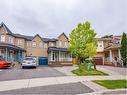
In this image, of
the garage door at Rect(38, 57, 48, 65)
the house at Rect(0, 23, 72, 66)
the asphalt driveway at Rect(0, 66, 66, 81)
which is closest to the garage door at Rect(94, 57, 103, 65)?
the house at Rect(0, 23, 72, 66)

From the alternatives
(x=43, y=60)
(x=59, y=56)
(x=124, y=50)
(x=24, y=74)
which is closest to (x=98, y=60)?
(x=59, y=56)

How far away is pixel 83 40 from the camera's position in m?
28.9

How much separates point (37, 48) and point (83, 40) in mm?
21768

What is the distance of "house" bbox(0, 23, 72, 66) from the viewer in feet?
132

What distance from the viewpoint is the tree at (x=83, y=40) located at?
28.7 m

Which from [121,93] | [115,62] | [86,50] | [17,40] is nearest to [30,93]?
[121,93]

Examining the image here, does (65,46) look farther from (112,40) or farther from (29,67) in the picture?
(29,67)

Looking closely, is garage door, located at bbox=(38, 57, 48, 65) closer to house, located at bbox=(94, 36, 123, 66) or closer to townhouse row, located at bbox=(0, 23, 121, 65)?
townhouse row, located at bbox=(0, 23, 121, 65)

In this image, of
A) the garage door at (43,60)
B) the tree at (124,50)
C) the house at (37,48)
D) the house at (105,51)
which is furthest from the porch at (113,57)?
the garage door at (43,60)

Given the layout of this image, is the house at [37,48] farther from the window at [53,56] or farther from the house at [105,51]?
the house at [105,51]

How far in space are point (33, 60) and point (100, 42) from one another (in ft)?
78.5

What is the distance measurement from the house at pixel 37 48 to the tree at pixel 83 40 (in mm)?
11848

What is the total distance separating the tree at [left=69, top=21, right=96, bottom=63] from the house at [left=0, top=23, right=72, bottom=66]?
11.8m

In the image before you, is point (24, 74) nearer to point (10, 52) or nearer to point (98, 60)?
point (10, 52)
